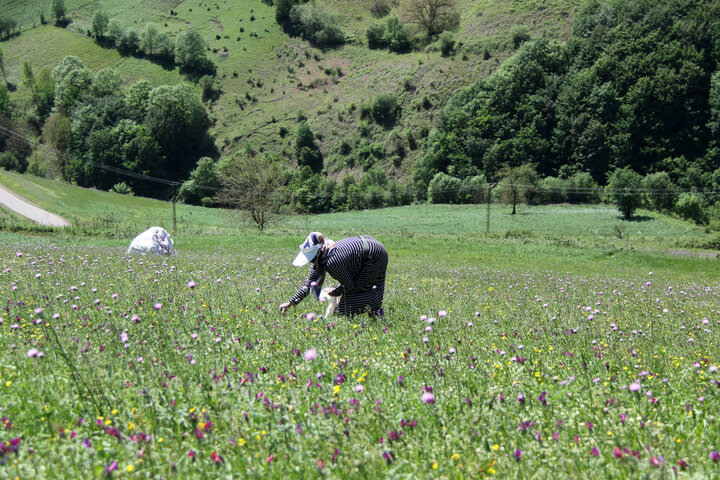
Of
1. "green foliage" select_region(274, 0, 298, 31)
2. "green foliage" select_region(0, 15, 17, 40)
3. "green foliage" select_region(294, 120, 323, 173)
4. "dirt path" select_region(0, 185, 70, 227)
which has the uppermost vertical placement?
"green foliage" select_region(274, 0, 298, 31)

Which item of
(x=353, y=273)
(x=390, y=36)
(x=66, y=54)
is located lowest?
(x=353, y=273)

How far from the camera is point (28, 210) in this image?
49.1m

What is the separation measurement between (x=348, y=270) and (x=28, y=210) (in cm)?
5364

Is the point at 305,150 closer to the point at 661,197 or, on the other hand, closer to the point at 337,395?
the point at 661,197

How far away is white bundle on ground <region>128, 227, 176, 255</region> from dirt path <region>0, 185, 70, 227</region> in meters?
35.8

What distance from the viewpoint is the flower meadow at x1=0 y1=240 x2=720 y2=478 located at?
2994 mm

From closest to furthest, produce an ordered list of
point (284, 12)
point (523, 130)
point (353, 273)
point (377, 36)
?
1. point (353, 273)
2. point (523, 130)
3. point (377, 36)
4. point (284, 12)

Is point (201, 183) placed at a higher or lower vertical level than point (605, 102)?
lower

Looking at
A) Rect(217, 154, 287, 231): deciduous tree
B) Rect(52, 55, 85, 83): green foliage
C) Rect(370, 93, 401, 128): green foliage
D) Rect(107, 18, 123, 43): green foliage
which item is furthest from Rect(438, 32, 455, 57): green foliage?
Rect(107, 18, 123, 43): green foliage

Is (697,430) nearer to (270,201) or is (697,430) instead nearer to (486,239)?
(486,239)

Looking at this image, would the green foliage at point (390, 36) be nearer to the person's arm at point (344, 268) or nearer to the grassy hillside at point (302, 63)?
the grassy hillside at point (302, 63)

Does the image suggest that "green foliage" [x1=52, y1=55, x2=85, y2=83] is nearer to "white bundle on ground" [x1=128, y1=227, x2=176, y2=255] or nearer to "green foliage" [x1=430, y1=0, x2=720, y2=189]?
"green foliage" [x1=430, y1=0, x2=720, y2=189]

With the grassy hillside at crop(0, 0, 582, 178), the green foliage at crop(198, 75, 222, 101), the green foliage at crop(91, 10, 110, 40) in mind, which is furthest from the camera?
the green foliage at crop(91, 10, 110, 40)

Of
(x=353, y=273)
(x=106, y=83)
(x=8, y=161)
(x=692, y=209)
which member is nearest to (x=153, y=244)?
(x=353, y=273)
